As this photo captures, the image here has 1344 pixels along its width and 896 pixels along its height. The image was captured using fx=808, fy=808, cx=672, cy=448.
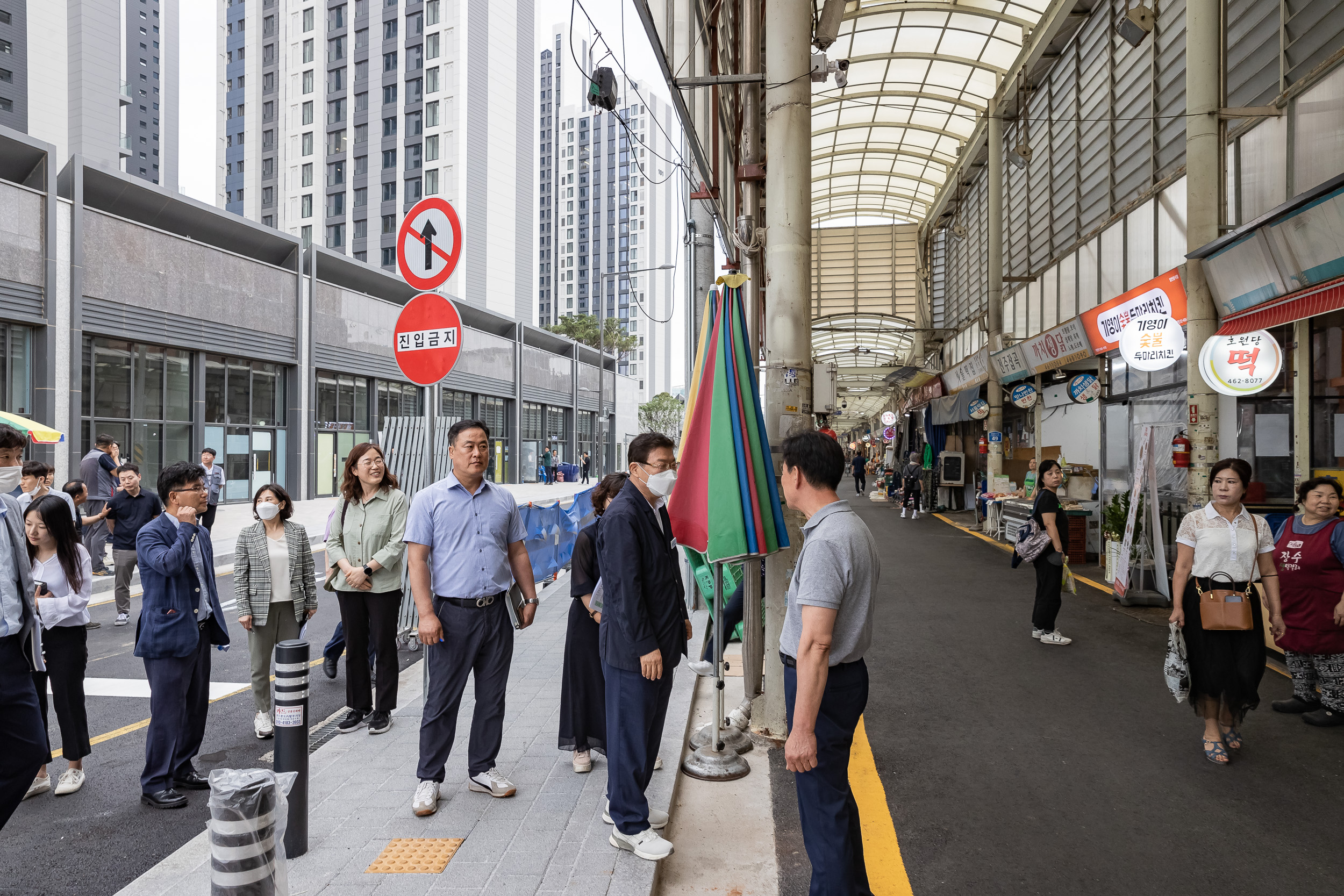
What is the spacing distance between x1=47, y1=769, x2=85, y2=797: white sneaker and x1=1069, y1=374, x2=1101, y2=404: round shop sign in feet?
46.7

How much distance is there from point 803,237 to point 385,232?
4945cm

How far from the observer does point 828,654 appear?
9.70 ft

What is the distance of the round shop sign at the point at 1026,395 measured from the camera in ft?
56.2

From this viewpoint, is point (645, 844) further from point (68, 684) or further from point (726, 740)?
point (68, 684)

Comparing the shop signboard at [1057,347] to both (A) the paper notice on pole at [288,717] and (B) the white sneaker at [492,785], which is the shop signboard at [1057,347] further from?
(A) the paper notice on pole at [288,717]

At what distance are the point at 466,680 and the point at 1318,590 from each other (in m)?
5.53

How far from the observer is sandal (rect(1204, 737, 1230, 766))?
493cm

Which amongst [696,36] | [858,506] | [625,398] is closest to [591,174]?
[625,398]

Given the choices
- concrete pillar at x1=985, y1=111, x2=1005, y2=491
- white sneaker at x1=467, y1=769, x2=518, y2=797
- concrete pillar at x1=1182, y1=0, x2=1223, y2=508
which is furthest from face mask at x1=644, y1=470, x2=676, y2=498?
concrete pillar at x1=985, y1=111, x2=1005, y2=491

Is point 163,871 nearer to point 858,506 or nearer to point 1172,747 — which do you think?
point 1172,747

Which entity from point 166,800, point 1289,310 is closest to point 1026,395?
point 1289,310

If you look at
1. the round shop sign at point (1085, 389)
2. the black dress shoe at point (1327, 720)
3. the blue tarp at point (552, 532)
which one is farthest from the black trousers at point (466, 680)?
the round shop sign at point (1085, 389)

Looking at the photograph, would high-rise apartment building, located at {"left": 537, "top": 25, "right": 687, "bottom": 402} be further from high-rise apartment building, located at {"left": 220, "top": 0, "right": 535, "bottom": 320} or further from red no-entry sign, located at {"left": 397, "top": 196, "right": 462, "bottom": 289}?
red no-entry sign, located at {"left": 397, "top": 196, "right": 462, "bottom": 289}

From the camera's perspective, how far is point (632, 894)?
324cm
